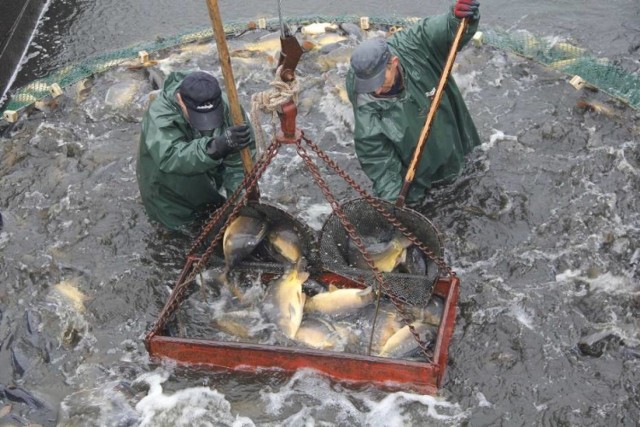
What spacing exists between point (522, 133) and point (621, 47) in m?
3.58

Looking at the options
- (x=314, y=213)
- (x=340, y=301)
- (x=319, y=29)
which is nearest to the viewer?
(x=340, y=301)

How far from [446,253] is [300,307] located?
1.85 metres

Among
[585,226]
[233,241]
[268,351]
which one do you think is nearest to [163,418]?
[268,351]

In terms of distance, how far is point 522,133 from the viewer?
802 cm

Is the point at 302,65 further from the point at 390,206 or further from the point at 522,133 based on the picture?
the point at 390,206

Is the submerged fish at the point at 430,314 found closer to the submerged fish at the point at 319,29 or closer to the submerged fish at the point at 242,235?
the submerged fish at the point at 242,235

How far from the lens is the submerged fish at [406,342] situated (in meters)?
5.13

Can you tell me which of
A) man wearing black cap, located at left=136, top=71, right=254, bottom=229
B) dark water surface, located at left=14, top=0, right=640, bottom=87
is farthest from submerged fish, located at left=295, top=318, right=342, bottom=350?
dark water surface, located at left=14, top=0, right=640, bottom=87

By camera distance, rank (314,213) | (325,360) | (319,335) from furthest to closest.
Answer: (314,213), (319,335), (325,360)

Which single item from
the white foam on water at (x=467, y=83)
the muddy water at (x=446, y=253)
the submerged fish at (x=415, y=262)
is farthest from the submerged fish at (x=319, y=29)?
Answer: the submerged fish at (x=415, y=262)

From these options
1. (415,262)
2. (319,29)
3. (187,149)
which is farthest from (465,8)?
(319,29)

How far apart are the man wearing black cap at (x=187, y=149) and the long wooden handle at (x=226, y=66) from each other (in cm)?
16

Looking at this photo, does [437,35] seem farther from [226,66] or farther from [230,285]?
[230,285]

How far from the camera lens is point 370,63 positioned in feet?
18.2
